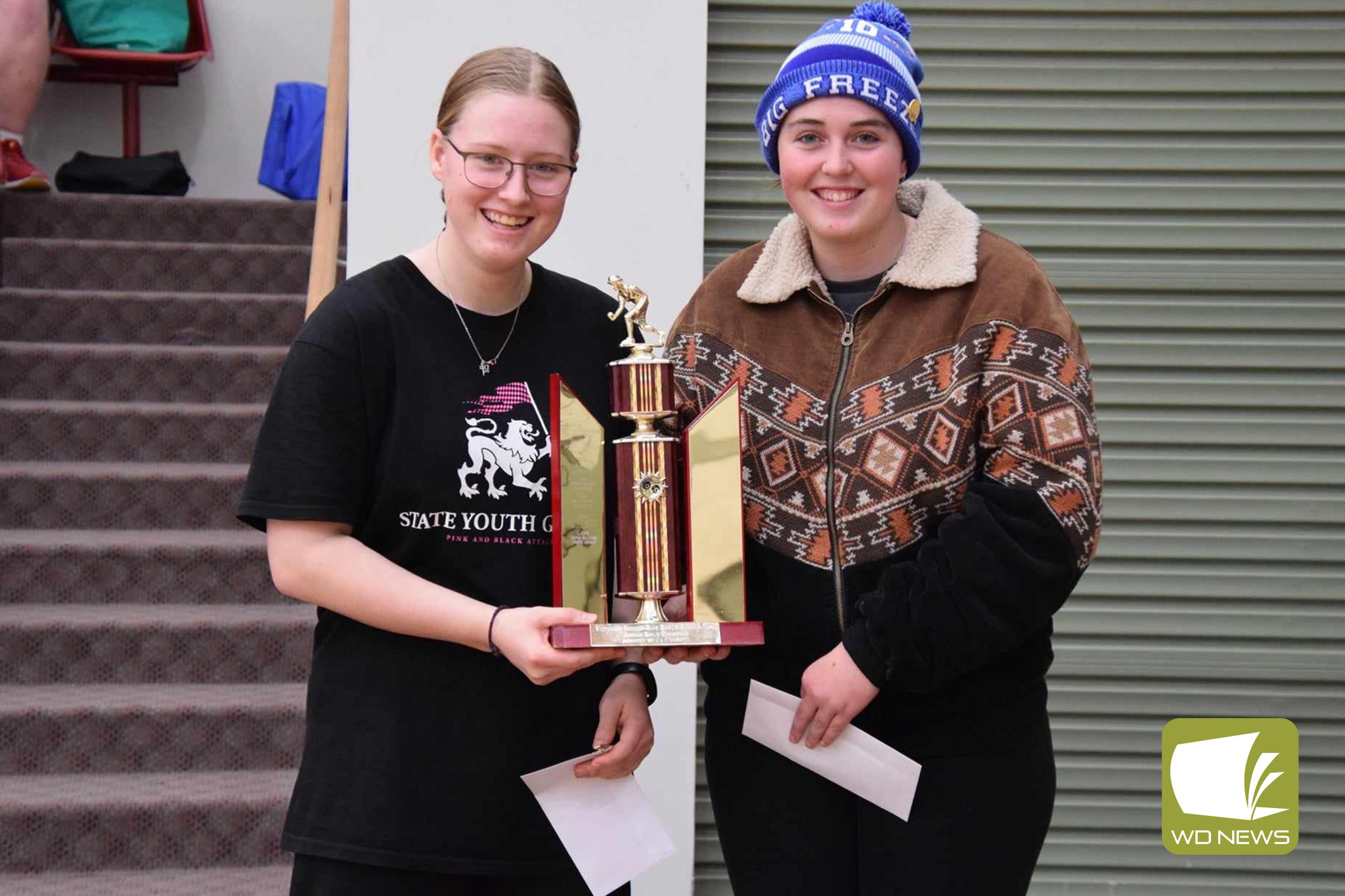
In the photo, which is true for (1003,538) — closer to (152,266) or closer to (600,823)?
(600,823)

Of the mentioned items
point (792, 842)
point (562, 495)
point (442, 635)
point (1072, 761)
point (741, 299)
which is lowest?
point (1072, 761)

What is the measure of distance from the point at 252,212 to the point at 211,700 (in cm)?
256

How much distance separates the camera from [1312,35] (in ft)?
10.2

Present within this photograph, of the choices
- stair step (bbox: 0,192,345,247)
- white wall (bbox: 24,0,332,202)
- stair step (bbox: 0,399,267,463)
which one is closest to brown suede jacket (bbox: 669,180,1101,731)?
stair step (bbox: 0,399,267,463)

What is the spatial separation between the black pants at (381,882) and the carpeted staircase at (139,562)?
1.62 meters

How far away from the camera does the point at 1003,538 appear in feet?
4.69

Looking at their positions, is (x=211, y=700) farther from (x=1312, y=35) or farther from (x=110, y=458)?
(x=1312, y=35)

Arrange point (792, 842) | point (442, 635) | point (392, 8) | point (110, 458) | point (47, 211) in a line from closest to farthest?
point (442, 635) → point (792, 842) → point (392, 8) → point (110, 458) → point (47, 211)

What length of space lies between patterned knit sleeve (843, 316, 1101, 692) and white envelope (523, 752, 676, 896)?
0.35m

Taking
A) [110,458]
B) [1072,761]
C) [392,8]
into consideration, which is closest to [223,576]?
[110,458]

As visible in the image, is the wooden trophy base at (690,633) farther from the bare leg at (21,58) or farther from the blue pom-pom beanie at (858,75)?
the bare leg at (21,58)

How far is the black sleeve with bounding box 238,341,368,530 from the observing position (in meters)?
1.40

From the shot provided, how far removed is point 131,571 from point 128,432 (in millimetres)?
691

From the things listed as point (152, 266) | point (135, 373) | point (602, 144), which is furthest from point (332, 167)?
point (152, 266)
